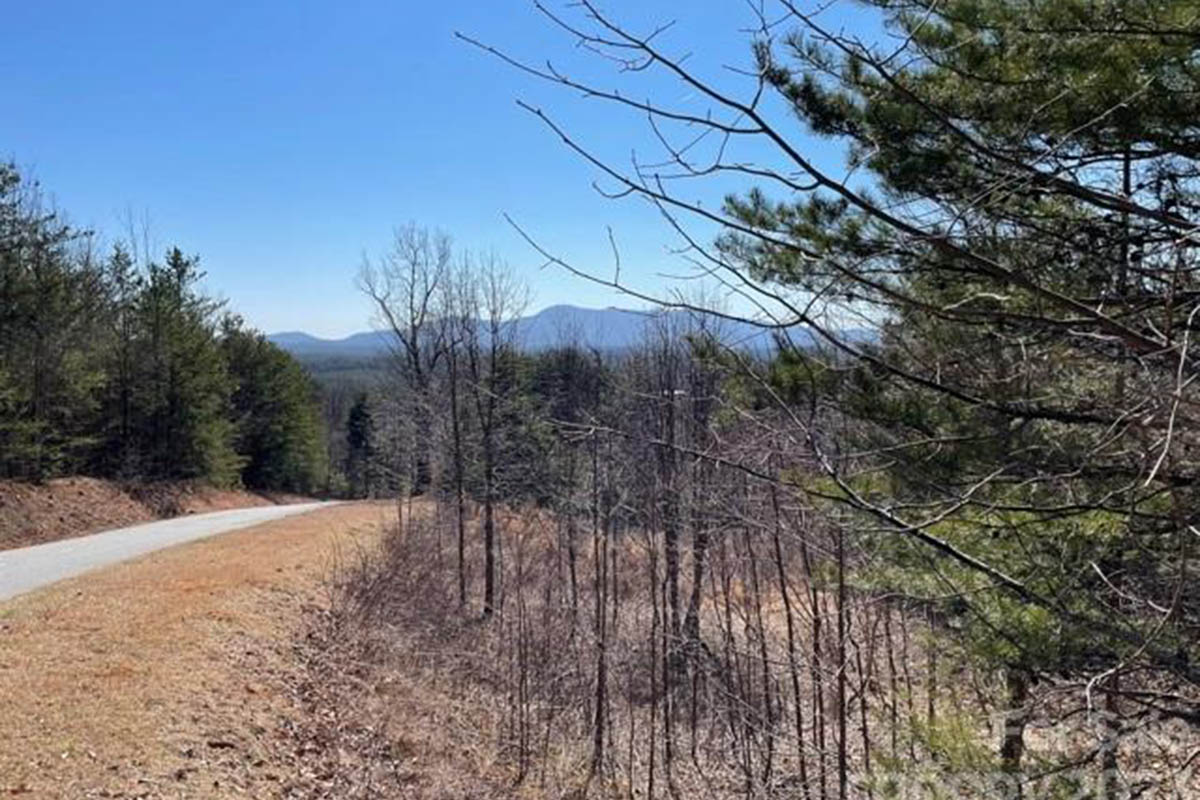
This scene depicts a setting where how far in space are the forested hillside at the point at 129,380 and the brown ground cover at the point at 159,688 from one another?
9.08 m

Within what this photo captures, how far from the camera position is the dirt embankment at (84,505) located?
15.3 metres

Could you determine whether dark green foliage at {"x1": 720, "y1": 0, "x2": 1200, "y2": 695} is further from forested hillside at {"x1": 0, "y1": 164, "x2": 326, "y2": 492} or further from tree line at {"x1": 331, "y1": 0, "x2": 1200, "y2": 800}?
forested hillside at {"x1": 0, "y1": 164, "x2": 326, "y2": 492}

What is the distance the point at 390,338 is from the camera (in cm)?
2280

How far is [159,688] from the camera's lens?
22.3ft

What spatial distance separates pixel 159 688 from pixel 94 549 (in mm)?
8131

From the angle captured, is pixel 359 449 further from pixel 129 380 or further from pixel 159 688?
pixel 159 688

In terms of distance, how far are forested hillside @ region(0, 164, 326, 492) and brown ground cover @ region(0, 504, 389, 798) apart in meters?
9.08

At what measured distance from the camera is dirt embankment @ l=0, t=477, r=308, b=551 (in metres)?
15.3

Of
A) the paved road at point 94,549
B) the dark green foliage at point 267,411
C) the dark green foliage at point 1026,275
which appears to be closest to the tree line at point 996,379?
the dark green foliage at point 1026,275

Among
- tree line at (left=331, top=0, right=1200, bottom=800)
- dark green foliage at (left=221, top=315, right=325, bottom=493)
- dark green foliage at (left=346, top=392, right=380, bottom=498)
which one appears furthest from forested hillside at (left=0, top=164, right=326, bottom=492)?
tree line at (left=331, top=0, right=1200, bottom=800)

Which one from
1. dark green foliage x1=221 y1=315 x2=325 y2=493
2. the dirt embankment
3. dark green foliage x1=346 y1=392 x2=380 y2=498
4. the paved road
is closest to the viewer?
the paved road

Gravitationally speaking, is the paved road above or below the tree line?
below

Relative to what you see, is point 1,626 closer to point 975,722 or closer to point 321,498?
point 975,722

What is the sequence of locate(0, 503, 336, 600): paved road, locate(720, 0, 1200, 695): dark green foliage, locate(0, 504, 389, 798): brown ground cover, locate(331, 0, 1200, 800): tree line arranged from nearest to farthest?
1. locate(331, 0, 1200, 800): tree line
2. locate(720, 0, 1200, 695): dark green foliage
3. locate(0, 504, 389, 798): brown ground cover
4. locate(0, 503, 336, 600): paved road
